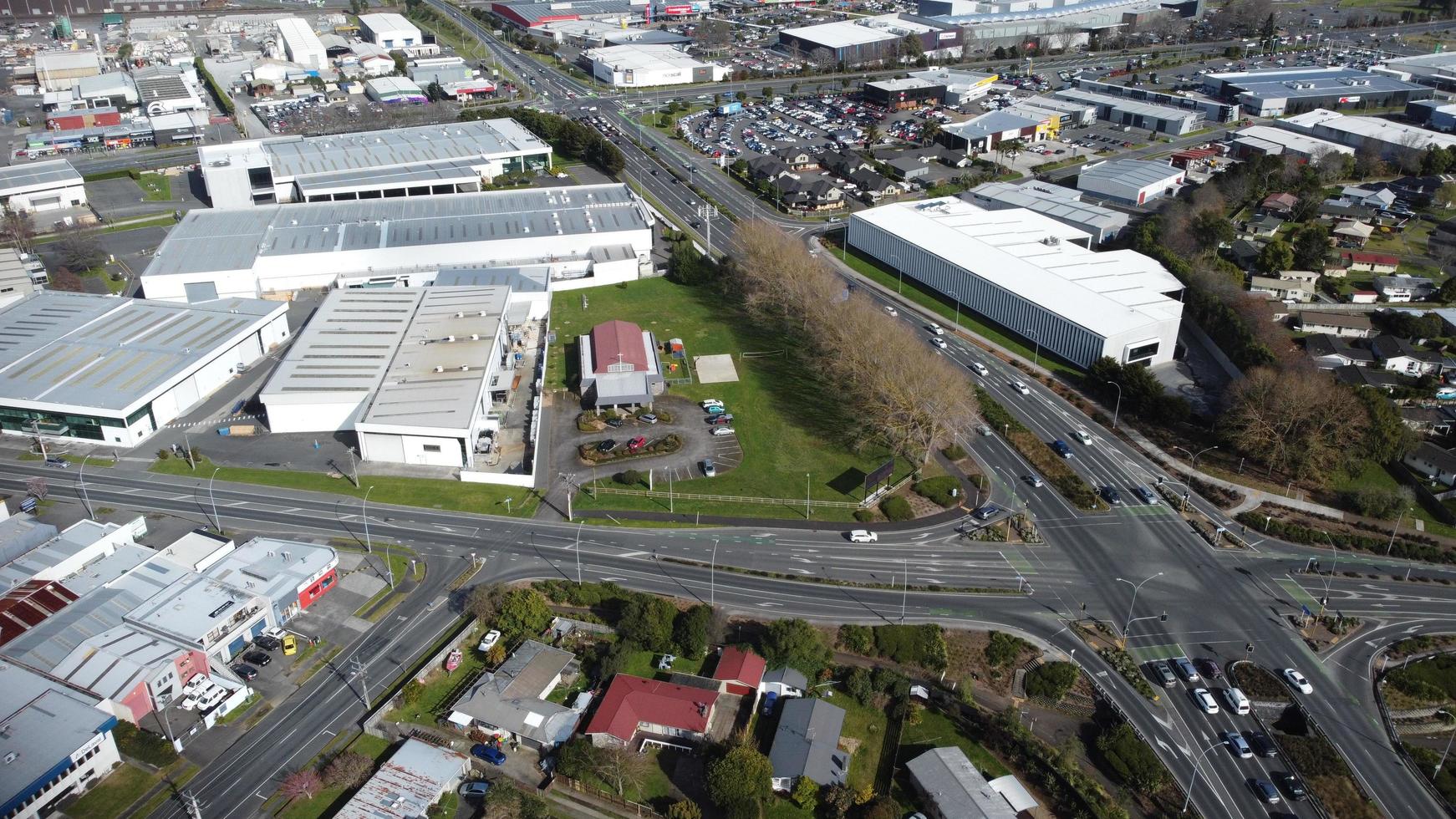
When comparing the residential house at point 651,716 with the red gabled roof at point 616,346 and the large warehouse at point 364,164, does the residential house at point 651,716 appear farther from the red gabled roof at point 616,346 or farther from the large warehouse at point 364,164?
the large warehouse at point 364,164

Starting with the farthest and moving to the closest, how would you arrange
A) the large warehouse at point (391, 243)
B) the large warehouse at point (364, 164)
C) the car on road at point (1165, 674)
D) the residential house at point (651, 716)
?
the large warehouse at point (364, 164) < the large warehouse at point (391, 243) < the car on road at point (1165, 674) < the residential house at point (651, 716)

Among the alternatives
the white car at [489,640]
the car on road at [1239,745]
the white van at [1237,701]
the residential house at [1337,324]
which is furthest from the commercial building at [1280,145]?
the white car at [489,640]

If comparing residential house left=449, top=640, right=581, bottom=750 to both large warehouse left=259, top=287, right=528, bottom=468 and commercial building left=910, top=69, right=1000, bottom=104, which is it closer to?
large warehouse left=259, top=287, right=528, bottom=468

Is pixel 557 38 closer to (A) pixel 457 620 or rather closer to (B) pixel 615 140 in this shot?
(B) pixel 615 140

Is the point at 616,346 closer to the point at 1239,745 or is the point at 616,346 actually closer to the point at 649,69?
the point at 1239,745

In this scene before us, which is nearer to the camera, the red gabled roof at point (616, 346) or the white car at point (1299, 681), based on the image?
the white car at point (1299, 681)

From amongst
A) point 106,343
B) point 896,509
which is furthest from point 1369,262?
point 106,343

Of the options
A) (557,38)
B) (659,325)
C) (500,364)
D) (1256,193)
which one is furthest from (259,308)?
(557,38)
